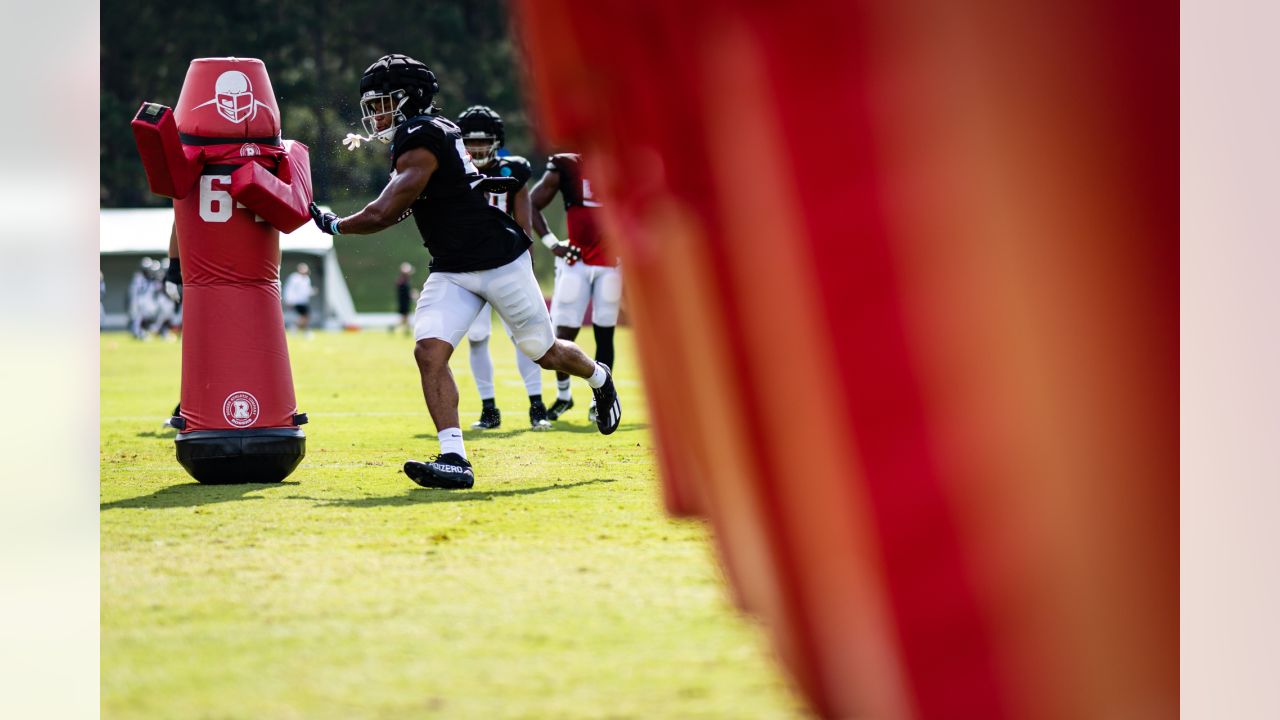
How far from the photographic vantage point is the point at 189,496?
5.34 metres

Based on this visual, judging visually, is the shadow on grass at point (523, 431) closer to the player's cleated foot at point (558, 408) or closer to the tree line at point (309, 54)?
the player's cleated foot at point (558, 408)

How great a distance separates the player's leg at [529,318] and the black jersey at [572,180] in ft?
9.35

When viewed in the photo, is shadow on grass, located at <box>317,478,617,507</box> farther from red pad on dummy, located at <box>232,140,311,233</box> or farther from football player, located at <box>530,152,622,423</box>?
football player, located at <box>530,152,622,423</box>

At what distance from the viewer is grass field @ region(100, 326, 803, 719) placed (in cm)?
265

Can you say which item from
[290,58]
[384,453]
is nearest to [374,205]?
[384,453]

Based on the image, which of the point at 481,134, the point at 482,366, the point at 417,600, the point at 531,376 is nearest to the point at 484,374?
the point at 482,366

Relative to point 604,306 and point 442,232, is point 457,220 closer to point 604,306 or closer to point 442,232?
point 442,232

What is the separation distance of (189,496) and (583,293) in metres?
3.72

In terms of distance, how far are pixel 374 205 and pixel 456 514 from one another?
1.30 m

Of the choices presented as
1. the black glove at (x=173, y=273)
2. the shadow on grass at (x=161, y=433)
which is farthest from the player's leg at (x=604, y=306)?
the black glove at (x=173, y=273)

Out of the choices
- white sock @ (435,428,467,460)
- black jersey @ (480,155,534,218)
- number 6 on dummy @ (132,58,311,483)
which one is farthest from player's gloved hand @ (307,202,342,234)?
black jersey @ (480,155,534,218)

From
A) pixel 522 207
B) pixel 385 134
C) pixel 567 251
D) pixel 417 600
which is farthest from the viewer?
pixel 567 251

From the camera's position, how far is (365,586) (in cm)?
362

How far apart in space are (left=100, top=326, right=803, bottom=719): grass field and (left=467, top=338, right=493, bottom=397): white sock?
165cm
